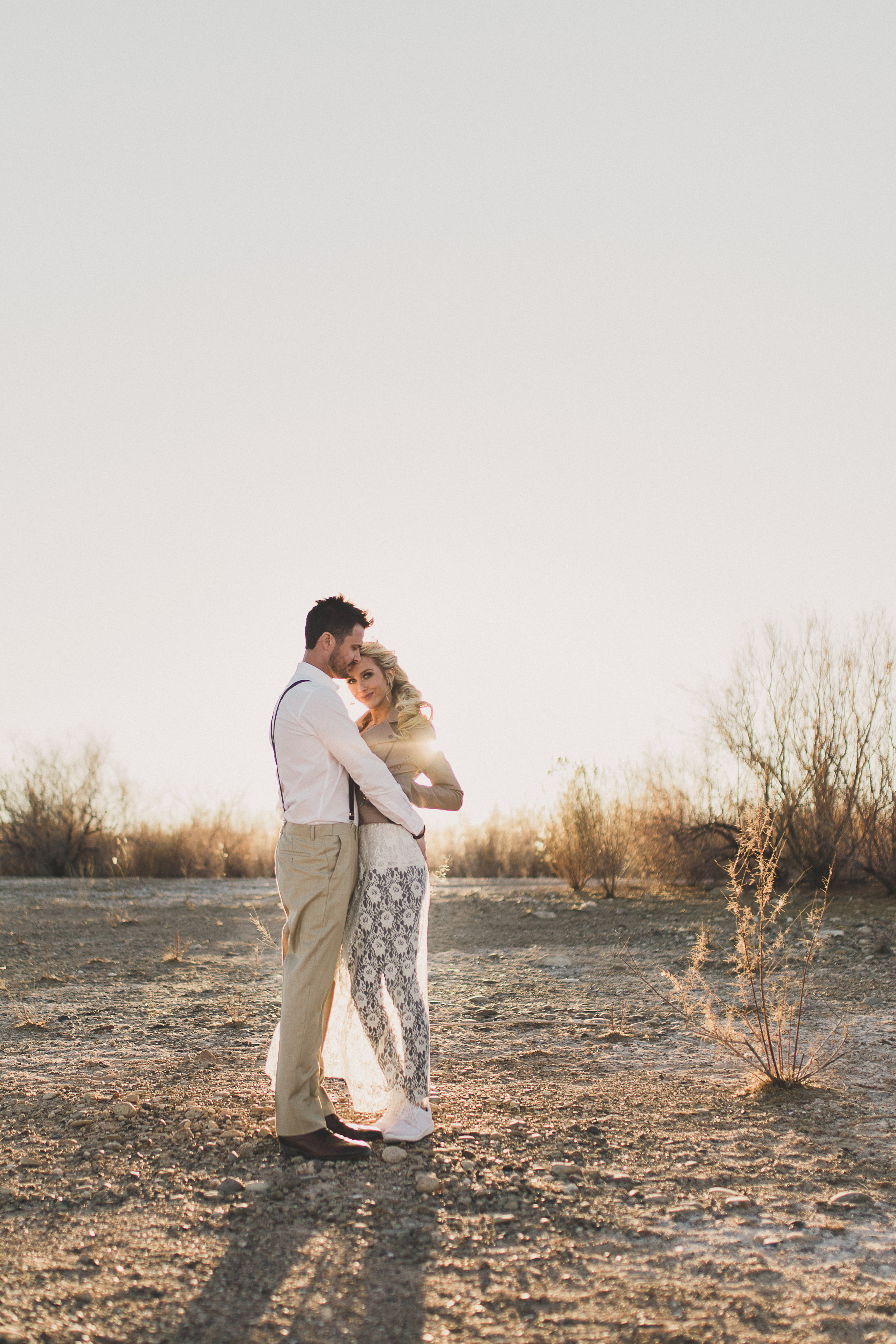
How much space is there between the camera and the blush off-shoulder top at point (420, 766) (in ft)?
13.4

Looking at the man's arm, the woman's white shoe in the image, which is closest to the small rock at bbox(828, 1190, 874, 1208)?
the woman's white shoe

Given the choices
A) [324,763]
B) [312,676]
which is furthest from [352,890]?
[312,676]

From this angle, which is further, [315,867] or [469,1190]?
[315,867]

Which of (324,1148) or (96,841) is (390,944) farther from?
(96,841)

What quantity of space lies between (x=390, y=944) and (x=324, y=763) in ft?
2.50

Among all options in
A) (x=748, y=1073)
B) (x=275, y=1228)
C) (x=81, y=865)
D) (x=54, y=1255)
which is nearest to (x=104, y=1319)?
(x=54, y=1255)

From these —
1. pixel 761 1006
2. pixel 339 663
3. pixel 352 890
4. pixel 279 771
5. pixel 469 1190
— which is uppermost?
pixel 339 663

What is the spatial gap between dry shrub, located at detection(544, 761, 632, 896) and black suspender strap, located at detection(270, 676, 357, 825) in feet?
29.0

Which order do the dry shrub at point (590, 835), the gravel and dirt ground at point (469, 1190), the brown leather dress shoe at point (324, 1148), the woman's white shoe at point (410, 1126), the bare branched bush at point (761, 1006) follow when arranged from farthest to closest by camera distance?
the dry shrub at point (590, 835) < the bare branched bush at point (761, 1006) < the woman's white shoe at point (410, 1126) < the brown leather dress shoe at point (324, 1148) < the gravel and dirt ground at point (469, 1190)

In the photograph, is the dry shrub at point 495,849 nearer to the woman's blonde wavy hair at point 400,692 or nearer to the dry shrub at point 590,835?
the dry shrub at point 590,835

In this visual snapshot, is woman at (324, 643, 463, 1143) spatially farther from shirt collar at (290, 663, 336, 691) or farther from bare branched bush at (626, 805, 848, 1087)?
bare branched bush at (626, 805, 848, 1087)

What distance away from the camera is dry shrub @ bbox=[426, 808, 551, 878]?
1748 cm

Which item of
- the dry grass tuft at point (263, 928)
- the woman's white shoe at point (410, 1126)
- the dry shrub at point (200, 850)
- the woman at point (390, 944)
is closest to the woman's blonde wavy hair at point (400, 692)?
the woman at point (390, 944)

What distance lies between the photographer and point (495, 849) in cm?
1780
